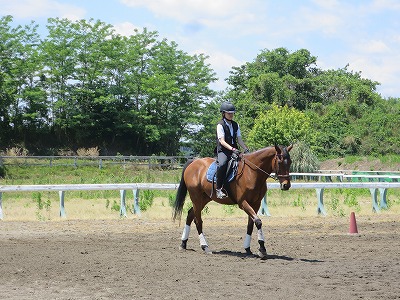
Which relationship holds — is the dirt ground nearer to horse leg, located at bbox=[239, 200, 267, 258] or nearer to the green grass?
horse leg, located at bbox=[239, 200, 267, 258]

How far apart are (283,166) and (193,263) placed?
2464 millimetres

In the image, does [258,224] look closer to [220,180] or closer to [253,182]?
[253,182]

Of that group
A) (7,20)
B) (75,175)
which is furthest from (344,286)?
(7,20)

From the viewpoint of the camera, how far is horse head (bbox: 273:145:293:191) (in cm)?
1429

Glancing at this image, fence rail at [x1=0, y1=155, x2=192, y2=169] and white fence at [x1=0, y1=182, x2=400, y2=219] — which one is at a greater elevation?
fence rail at [x1=0, y1=155, x2=192, y2=169]

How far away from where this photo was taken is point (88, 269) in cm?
1259

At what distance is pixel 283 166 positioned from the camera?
47.1ft

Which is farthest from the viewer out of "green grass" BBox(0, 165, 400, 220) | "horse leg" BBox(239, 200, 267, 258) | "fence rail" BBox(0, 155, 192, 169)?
"fence rail" BBox(0, 155, 192, 169)

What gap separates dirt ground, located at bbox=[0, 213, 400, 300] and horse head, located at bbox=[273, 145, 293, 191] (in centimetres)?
137

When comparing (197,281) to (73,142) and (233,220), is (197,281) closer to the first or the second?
(233,220)

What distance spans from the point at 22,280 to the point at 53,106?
164 ft

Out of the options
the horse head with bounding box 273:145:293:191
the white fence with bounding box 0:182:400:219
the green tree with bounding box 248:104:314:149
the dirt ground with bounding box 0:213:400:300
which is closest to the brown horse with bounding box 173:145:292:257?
the horse head with bounding box 273:145:293:191

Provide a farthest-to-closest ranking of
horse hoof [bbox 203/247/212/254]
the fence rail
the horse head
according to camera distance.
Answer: the fence rail
horse hoof [bbox 203/247/212/254]
the horse head

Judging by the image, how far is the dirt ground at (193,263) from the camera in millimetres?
10578
